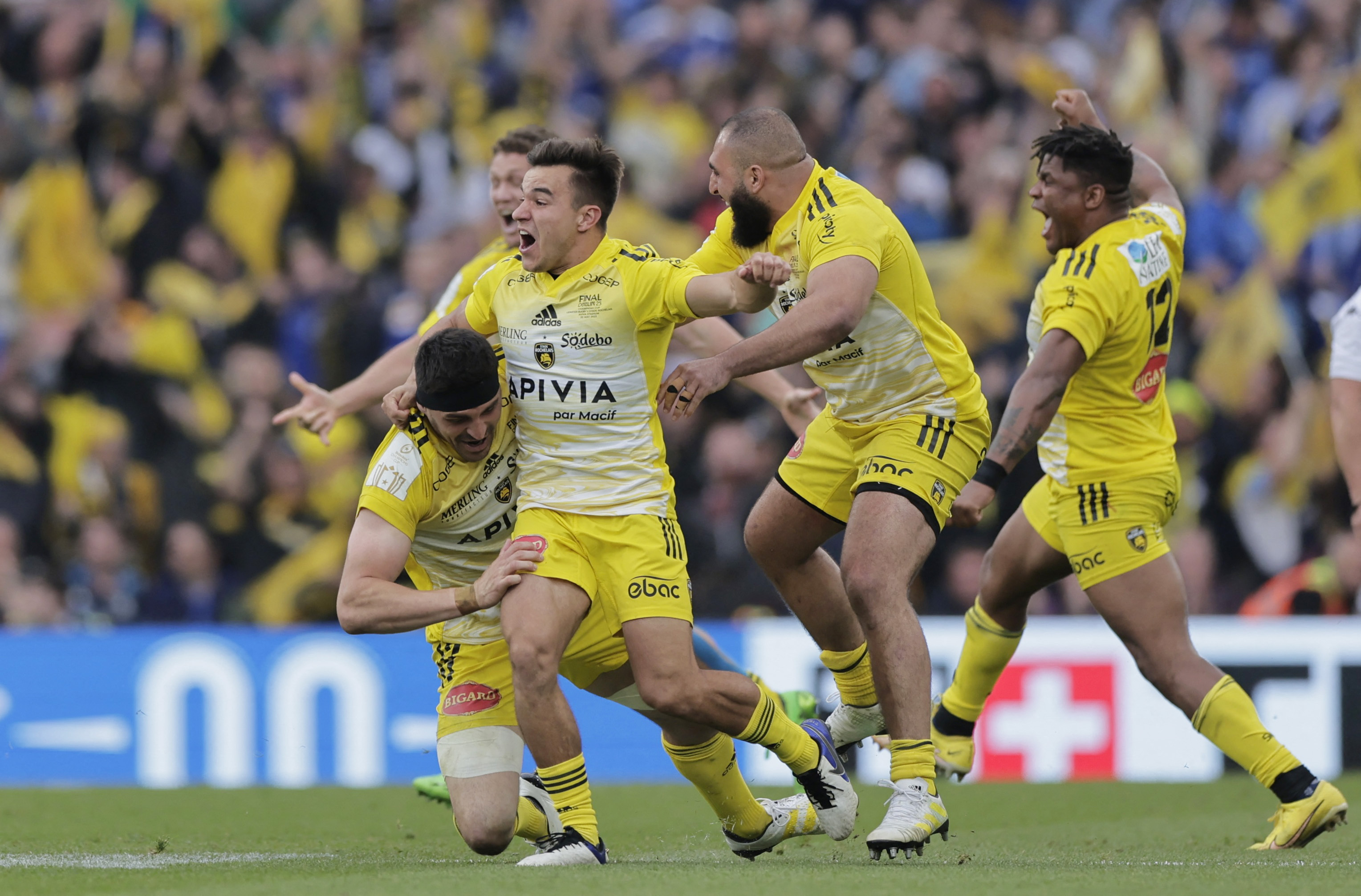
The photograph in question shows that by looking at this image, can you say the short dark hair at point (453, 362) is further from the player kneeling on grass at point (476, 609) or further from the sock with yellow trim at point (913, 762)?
the sock with yellow trim at point (913, 762)

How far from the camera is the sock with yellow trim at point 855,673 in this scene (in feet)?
23.3

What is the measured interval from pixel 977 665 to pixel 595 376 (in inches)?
99.1

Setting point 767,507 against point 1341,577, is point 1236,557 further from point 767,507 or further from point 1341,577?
point 767,507

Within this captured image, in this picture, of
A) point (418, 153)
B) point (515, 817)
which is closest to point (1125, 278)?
point (515, 817)

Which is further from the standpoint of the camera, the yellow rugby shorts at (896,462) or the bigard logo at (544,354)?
the yellow rugby shorts at (896,462)

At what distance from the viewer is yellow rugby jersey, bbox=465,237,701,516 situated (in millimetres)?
6055

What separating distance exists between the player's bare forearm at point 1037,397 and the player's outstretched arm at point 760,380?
115 cm

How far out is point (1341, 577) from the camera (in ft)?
33.6

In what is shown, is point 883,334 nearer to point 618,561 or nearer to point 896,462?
point 896,462

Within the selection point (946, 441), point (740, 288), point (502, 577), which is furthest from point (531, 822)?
point (740, 288)

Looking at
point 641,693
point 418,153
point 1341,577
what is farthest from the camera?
point 418,153

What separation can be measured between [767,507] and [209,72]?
908 centimetres

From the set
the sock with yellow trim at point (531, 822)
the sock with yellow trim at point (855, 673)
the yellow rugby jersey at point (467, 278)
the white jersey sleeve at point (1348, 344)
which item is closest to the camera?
the sock with yellow trim at point (531, 822)

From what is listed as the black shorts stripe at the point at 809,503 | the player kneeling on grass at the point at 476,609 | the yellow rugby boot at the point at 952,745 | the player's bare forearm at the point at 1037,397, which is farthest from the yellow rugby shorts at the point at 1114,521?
the player kneeling on grass at the point at 476,609
